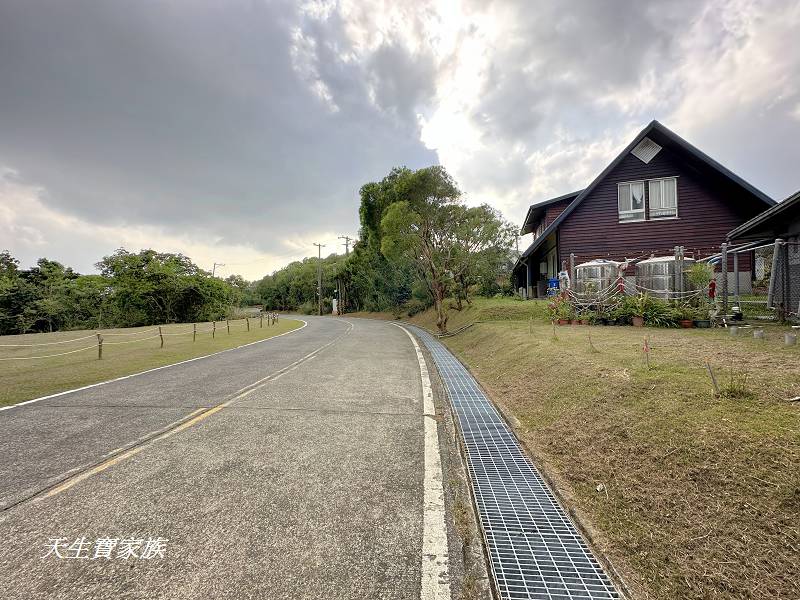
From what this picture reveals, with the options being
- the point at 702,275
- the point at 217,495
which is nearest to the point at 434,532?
the point at 217,495

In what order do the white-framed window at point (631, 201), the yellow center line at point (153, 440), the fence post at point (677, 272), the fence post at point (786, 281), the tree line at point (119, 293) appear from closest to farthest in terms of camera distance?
the yellow center line at point (153, 440) → the fence post at point (786, 281) → the fence post at point (677, 272) → the white-framed window at point (631, 201) → the tree line at point (119, 293)

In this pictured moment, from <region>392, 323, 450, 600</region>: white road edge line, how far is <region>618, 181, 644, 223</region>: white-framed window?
18.2 metres

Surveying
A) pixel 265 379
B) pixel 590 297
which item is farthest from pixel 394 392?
pixel 590 297

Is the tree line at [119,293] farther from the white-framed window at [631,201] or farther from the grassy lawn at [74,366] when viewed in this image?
the white-framed window at [631,201]

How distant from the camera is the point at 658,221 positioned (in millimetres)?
17688

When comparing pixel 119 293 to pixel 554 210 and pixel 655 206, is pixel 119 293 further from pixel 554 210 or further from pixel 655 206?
pixel 655 206

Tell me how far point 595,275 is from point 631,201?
5.10m

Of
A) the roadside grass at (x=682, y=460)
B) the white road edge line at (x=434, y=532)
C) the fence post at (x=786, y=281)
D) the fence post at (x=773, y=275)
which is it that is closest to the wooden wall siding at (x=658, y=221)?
the fence post at (x=773, y=275)

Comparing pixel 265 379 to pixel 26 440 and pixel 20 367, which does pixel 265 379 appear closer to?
pixel 26 440

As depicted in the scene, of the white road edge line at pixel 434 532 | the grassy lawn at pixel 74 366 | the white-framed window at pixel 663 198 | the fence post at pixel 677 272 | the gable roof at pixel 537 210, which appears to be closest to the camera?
the white road edge line at pixel 434 532

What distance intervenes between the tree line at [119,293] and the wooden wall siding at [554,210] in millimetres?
35538

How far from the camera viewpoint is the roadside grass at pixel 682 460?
95.8 inches

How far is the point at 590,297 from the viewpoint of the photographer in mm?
13578

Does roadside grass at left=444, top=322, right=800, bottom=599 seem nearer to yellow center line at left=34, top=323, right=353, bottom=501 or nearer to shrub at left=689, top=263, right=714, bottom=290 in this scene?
yellow center line at left=34, top=323, right=353, bottom=501
